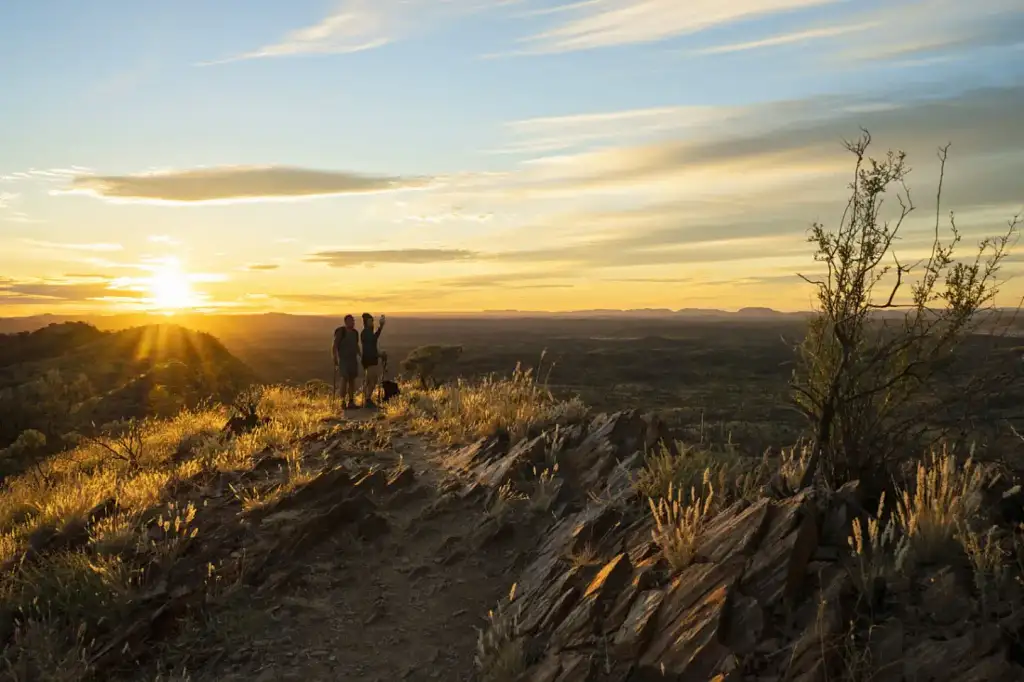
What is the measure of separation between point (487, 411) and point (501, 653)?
6.59 meters

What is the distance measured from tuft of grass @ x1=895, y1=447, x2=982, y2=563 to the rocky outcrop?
33 centimetres

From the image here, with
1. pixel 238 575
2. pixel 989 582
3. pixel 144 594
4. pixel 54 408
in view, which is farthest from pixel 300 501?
pixel 54 408

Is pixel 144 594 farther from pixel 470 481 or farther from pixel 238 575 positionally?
pixel 470 481

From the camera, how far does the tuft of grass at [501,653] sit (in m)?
4.98

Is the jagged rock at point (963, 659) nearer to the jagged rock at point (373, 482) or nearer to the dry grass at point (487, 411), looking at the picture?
the jagged rock at point (373, 482)

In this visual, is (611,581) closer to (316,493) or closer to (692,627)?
(692,627)

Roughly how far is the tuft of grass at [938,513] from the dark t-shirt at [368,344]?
14215 mm

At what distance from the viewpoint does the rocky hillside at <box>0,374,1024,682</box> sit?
4086 mm

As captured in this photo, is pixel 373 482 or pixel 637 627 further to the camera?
pixel 373 482

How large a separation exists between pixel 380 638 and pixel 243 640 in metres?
1.24

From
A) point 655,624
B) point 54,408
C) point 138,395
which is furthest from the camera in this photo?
point 138,395

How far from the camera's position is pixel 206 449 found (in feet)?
38.9

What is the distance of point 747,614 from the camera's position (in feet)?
14.3

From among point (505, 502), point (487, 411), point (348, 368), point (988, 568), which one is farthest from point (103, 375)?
point (988, 568)
